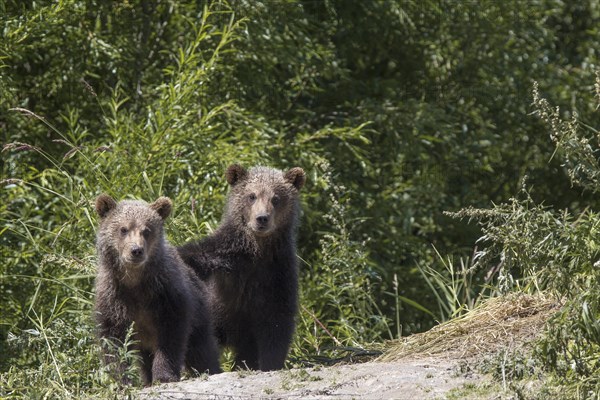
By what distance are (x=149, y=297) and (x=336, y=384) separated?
5.45ft

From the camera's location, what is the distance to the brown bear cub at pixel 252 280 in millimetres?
8891

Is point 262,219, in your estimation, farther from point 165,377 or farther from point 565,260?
point 565,260

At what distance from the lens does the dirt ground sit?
22.1 feet

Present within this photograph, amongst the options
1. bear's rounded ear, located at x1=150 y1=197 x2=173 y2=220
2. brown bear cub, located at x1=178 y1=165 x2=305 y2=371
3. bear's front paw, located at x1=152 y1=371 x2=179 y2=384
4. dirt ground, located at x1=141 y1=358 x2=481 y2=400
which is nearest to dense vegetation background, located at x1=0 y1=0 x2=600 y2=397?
brown bear cub, located at x1=178 y1=165 x2=305 y2=371

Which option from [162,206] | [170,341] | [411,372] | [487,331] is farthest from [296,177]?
[411,372]

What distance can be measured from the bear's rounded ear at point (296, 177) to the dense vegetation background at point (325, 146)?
30 centimetres

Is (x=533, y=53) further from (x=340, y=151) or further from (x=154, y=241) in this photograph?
(x=154, y=241)

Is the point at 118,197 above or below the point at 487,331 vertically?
below

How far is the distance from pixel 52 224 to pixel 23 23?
1.86 meters

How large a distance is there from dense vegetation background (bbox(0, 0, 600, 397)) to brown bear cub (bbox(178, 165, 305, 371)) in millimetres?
266

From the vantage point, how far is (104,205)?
8625mm

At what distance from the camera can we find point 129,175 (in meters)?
10.3

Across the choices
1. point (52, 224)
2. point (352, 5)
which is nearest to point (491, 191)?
point (352, 5)

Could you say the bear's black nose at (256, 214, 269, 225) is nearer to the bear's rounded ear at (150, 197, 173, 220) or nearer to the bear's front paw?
the bear's rounded ear at (150, 197, 173, 220)
